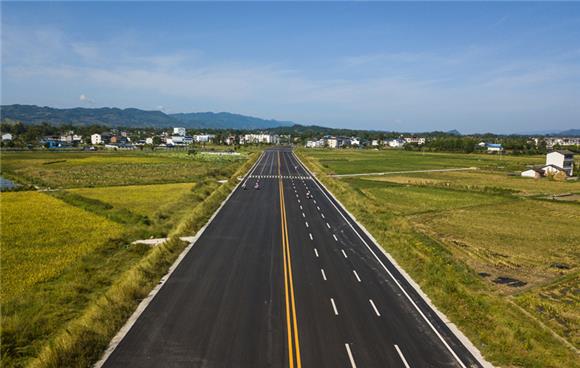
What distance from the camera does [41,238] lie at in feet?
113

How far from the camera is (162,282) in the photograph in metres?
24.5

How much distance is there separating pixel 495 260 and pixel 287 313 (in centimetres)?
1895

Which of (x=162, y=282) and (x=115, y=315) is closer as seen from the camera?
(x=115, y=315)

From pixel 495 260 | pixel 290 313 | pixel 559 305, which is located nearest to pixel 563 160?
pixel 495 260

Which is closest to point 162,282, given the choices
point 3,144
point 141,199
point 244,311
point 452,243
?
point 244,311

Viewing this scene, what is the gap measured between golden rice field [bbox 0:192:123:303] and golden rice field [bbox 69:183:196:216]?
6180mm

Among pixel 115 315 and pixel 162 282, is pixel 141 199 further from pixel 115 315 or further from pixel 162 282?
pixel 115 315

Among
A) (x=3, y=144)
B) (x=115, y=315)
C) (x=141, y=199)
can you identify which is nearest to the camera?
(x=115, y=315)

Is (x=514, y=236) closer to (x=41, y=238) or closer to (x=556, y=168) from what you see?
(x=41, y=238)

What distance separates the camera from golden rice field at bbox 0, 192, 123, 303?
25.9 meters

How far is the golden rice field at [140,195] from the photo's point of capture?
51.6 metres

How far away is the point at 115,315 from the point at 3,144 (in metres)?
223

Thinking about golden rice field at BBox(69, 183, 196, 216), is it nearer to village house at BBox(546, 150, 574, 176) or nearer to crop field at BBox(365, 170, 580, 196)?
crop field at BBox(365, 170, 580, 196)

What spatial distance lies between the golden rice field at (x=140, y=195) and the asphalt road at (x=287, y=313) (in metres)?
19.7
